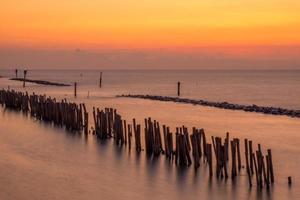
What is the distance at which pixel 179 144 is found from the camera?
1694 centimetres

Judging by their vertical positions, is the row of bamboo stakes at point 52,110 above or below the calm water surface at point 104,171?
above

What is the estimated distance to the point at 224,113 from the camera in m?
38.0

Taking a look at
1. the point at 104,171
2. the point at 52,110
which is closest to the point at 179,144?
the point at 104,171

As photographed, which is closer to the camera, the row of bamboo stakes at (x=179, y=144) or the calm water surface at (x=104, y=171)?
the calm water surface at (x=104, y=171)

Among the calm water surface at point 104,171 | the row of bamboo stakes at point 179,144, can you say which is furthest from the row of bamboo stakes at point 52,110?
the calm water surface at point 104,171

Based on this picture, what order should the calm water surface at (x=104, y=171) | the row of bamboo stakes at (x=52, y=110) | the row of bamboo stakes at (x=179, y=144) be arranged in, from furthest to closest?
1. the row of bamboo stakes at (x=52, y=110)
2. the row of bamboo stakes at (x=179, y=144)
3. the calm water surface at (x=104, y=171)

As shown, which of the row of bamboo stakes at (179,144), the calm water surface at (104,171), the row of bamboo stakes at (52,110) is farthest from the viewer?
the row of bamboo stakes at (52,110)

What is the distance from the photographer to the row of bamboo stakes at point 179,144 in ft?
48.5

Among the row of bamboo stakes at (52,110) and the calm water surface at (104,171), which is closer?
the calm water surface at (104,171)

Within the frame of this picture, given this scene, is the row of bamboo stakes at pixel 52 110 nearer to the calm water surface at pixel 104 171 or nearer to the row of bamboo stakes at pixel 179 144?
the row of bamboo stakes at pixel 179 144

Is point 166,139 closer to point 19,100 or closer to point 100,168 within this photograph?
point 100,168

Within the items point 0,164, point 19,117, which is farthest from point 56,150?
point 19,117

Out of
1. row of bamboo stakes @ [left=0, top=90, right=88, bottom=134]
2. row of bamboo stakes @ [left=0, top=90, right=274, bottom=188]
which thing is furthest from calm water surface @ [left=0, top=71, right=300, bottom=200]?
row of bamboo stakes @ [left=0, top=90, right=88, bottom=134]

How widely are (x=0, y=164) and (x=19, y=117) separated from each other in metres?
14.3
